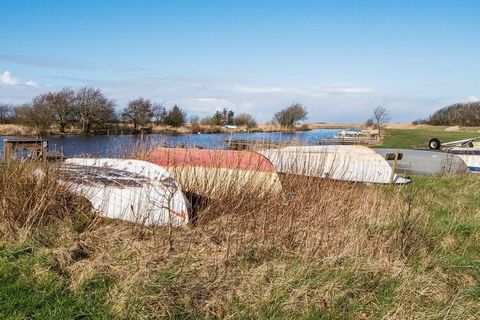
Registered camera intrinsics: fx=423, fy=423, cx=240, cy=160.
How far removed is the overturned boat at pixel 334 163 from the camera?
8.28 m

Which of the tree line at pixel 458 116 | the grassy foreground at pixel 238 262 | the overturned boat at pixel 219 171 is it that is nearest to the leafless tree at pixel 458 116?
the tree line at pixel 458 116

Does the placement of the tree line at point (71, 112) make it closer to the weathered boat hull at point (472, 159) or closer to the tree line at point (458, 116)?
the weathered boat hull at point (472, 159)

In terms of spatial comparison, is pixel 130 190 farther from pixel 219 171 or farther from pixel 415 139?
pixel 415 139

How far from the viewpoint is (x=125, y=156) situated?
26.8ft

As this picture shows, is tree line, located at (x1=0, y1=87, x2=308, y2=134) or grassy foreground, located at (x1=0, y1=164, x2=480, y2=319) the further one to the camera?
tree line, located at (x1=0, y1=87, x2=308, y2=134)

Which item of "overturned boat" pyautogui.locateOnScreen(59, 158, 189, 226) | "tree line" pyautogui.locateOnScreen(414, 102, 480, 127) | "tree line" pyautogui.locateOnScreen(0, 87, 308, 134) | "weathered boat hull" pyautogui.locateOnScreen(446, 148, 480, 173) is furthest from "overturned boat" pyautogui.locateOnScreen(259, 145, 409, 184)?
"tree line" pyautogui.locateOnScreen(414, 102, 480, 127)

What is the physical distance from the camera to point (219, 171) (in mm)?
7266

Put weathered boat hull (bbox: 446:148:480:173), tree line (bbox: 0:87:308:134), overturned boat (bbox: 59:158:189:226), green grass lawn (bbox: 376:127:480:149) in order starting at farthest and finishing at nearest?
1. tree line (bbox: 0:87:308:134)
2. green grass lawn (bbox: 376:127:480:149)
3. weathered boat hull (bbox: 446:148:480:173)
4. overturned boat (bbox: 59:158:189:226)

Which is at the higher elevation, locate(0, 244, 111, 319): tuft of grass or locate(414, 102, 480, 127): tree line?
locate(414, 102, 480, 127): tree line

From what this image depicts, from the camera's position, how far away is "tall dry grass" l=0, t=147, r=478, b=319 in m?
3.70

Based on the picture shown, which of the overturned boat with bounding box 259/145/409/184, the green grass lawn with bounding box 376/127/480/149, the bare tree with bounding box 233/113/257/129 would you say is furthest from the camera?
the green grass lawn with bounding box 376/127/480/149

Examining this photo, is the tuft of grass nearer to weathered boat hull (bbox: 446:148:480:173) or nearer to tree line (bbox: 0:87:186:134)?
weathered boat hull (bbox: 446:148:480:173)

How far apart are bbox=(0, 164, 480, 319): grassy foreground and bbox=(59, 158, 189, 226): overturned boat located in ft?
0.91

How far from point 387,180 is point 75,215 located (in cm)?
829
